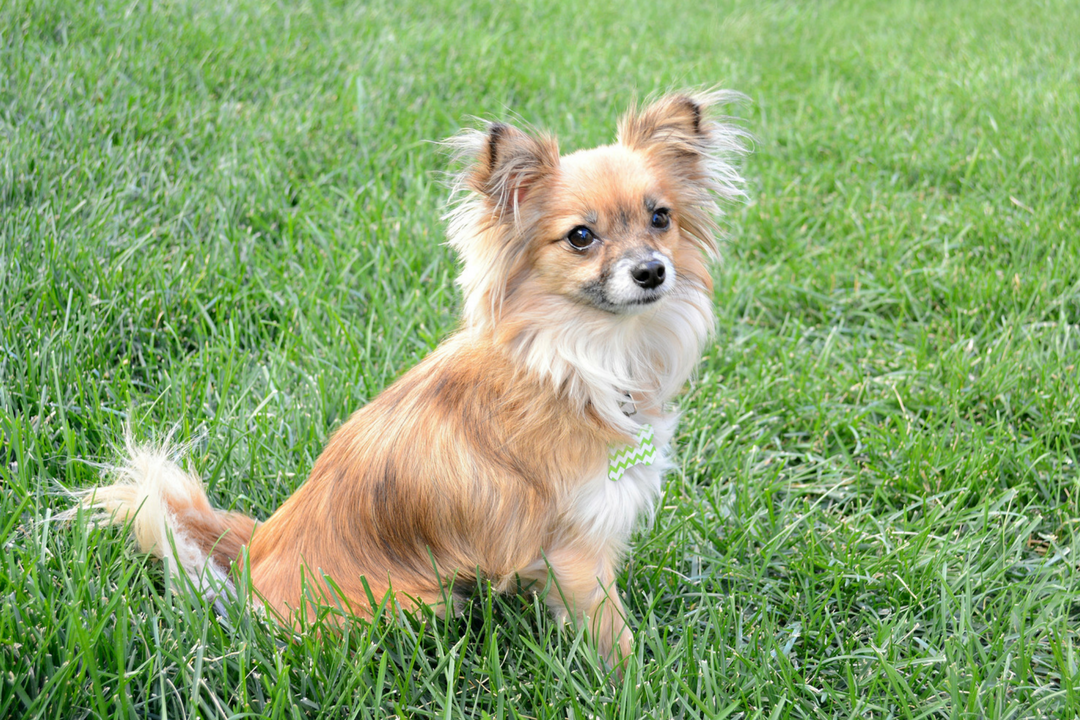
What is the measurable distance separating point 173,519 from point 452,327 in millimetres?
1835

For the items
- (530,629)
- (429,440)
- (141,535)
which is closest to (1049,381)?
(530,629)

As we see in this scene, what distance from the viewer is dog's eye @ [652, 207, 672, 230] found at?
101 inches

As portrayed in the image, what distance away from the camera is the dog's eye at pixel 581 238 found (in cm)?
246

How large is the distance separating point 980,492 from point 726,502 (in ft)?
3.23

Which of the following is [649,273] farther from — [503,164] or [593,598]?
[593,598]

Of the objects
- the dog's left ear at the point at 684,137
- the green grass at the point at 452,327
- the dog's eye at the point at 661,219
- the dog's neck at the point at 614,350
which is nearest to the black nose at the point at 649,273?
the dog's neck at the point at 614,350

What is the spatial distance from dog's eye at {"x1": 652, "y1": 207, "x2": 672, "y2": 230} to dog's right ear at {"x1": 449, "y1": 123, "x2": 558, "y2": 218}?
1.21ft

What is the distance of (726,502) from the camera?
122 inches

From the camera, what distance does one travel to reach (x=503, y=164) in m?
2.38

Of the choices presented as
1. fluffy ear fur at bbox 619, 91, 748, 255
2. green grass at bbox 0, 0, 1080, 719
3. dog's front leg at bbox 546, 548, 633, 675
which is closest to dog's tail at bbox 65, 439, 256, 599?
green grass at bbox 0, 0, 1080, 719

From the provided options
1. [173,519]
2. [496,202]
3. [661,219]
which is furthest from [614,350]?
[173,519]

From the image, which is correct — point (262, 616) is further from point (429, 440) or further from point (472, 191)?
point (472, 191)

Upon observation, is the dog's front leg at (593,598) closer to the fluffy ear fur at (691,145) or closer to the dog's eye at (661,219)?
the dog's eye at (661,219)

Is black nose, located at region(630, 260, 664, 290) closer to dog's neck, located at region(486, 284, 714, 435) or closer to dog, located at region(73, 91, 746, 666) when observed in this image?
dog, located at region(73, 91, 746, 666)
